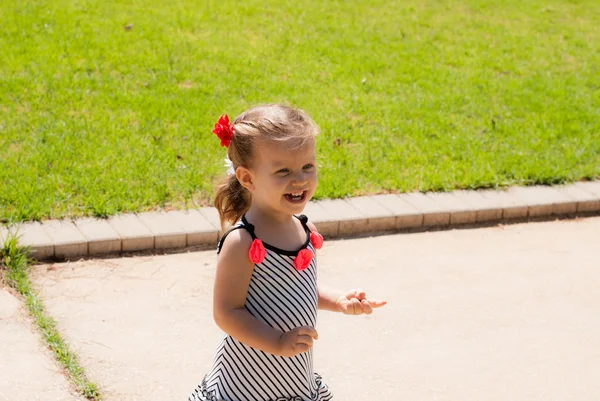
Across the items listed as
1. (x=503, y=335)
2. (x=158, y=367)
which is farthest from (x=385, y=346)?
(x=158, y=367)

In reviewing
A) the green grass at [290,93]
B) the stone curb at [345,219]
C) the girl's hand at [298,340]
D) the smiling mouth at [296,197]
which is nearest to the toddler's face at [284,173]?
the smiling mouth at [296,197]

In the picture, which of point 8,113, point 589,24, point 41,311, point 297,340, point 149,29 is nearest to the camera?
point 297,340

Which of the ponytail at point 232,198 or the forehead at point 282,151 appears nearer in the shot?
the forehead at point 282,151

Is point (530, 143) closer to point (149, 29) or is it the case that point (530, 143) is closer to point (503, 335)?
point (503, 335)

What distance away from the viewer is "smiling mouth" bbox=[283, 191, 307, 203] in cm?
286

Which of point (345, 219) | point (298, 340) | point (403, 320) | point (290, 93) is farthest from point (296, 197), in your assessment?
point (290, 93)

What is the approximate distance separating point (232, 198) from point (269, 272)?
1.12ft

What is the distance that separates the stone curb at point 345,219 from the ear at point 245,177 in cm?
214

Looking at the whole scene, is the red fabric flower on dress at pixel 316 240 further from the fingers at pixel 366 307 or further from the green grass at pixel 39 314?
the green grass at pixel 39 314

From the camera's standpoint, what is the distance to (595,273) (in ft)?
17.3

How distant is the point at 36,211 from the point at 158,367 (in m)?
1.50

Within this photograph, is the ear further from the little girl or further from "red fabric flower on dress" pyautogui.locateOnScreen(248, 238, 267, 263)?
"red fabric flower on dress" pyautogui.locateOnScreen(248, 238, 267, 263)

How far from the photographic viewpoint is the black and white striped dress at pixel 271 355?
288 centimetres

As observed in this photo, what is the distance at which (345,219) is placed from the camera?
541 centimetres
